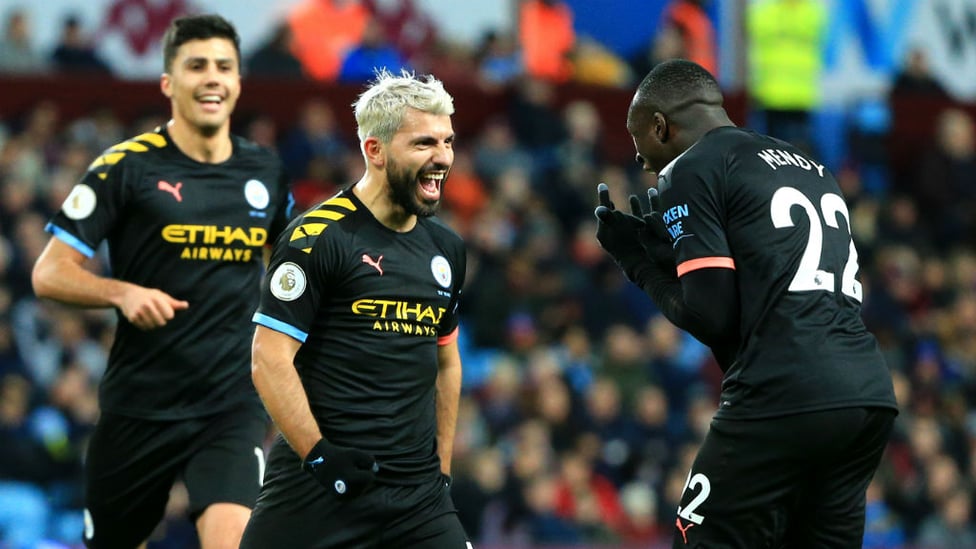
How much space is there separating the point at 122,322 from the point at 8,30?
995 centimetres

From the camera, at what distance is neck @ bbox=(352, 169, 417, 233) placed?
6.22 m

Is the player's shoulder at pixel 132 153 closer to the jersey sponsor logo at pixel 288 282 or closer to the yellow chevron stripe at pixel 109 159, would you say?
the yellow chevron stripe at pixel 109 159

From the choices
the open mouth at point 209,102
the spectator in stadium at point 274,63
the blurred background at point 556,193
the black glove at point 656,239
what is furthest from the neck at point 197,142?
the spectator in stadium at point 274,63

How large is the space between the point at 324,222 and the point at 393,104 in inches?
20.6

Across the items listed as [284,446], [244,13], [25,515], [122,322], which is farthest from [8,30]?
[284,446]

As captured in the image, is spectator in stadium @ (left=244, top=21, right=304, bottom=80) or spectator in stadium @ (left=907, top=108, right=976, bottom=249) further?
spectator in stadium @ (left=907, top=108, right=976, bottom=249)

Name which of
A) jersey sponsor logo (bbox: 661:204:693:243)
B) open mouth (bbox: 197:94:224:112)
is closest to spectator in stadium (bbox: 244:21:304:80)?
open mouth (bbox: 197:94:224:112)

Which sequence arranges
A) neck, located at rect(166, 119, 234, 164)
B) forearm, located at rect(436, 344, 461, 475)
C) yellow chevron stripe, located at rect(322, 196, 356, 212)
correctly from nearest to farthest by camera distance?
yellow chevron stripe, located at rect(322, 196, 356, 212) → forearm, located at rect(436, 344, 461, 475) → neck, located at rect(166, 119, 234, 164)

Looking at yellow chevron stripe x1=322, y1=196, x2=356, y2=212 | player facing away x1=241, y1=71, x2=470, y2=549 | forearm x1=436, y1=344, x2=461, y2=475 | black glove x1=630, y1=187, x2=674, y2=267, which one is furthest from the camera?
forearm x1=436, y1=344, x2=461, y2=475

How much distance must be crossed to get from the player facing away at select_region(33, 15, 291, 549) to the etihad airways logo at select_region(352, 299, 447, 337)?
130 cm

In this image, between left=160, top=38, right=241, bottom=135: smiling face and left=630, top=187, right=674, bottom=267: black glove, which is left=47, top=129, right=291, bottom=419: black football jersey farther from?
left=630, top=187, right=674, bottom=267: black glove

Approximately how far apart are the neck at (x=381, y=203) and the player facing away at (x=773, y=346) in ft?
3.35

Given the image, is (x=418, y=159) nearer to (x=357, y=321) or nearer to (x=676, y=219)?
(x=357, y=321)

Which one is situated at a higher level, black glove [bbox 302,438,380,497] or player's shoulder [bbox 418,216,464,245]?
player's shoulder [bbox 418,216,464,245]
